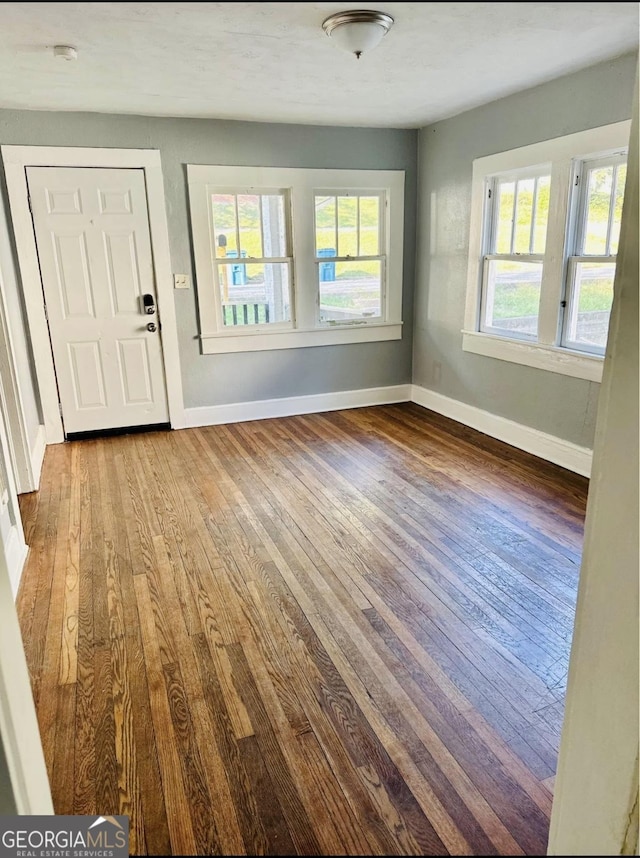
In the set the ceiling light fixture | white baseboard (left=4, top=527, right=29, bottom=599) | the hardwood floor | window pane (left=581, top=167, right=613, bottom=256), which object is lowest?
the hardwood floor

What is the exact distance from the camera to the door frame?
4145 mm

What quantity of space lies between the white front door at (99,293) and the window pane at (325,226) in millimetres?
1446

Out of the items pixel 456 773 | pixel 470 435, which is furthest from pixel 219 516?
pixel 470 435

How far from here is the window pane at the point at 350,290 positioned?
17.0 feet

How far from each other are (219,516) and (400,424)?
2220mm

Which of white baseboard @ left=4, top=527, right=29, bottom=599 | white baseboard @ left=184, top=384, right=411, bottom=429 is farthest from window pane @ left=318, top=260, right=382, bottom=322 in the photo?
white baseboard @ left=4, top=527, right=29, bottom=599

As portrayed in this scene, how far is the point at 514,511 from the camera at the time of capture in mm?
3320

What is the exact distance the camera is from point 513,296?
14.2 ft

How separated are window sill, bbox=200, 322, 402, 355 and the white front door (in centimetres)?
51

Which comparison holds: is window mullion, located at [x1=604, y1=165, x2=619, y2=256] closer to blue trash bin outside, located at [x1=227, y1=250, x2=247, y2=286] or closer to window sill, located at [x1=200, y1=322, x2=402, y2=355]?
window sill, located at [x1=200, y1=322, x2=402, y2=355]

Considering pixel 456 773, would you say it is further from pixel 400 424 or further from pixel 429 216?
pixel 429 216

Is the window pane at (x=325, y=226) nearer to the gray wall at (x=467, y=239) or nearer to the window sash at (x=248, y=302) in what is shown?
the window sash at (x=248, y=302)

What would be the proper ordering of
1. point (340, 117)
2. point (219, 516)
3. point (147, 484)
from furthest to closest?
point (340, 117) < point (147, 484) < point (219, 516)

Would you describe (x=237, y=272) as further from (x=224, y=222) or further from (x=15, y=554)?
(x=15, y=554)
